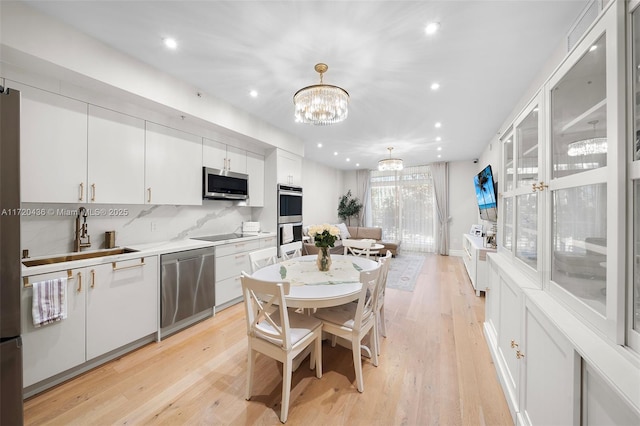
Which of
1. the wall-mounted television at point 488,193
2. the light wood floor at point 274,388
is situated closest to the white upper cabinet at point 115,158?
the light wood floor at point 274,388

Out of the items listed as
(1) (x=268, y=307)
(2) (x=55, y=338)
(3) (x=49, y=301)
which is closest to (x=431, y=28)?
(1) (x=268, y=307)

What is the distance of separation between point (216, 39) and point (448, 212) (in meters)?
6.82

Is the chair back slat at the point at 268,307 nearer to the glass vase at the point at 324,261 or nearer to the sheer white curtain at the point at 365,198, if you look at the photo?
the glass vase at the point at 324,261

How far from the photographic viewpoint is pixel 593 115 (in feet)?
3.28

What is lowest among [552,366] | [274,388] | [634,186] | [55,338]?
[274,388]

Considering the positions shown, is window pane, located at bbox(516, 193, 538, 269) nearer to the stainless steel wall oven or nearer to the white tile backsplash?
the stainless steel wall oven

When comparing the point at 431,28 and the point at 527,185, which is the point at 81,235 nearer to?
the point at 431,28

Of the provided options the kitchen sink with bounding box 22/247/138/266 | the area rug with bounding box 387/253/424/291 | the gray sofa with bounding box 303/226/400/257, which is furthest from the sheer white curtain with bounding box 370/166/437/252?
the kitchen sink with bounding box 22/247/138/266

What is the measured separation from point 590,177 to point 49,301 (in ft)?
10.7

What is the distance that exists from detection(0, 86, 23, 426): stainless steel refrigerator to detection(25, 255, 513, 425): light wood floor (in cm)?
76

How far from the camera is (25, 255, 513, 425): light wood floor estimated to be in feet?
5.09

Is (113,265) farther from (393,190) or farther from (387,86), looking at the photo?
(393,190)

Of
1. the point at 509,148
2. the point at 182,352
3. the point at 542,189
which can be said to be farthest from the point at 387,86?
the point at 182,352

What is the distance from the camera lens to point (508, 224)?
2.13 meters
